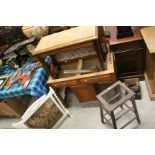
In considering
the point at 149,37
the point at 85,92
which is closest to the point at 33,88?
the point at 85,92

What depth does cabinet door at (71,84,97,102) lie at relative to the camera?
255cm

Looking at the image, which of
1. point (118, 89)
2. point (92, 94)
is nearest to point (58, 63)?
point (92, 94)

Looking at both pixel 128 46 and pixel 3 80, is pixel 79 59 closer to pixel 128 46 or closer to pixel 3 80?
pixel 128 46

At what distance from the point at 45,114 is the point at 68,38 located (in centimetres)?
105

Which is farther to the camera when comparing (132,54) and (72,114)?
(72,114)

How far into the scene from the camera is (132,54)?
8.48ft

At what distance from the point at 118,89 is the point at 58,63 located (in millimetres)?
920

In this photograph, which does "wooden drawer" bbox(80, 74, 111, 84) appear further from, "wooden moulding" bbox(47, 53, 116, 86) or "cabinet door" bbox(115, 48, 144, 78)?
"cabinet door" bbox(115, 48, 144, 78)

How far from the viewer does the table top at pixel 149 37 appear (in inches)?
77.9

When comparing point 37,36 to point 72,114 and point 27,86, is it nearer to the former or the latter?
point 27,86

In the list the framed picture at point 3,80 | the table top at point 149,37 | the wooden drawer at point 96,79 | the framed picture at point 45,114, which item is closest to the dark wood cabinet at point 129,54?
the table top at point 149,37

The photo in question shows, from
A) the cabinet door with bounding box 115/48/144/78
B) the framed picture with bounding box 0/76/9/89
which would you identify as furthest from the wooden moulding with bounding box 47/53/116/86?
the framed picture with bounding box 0/76/9/89
